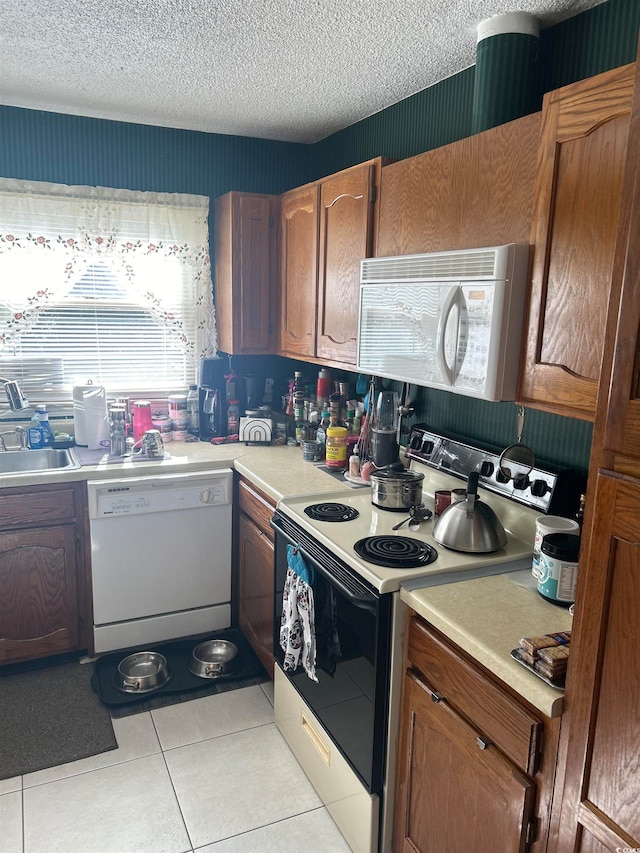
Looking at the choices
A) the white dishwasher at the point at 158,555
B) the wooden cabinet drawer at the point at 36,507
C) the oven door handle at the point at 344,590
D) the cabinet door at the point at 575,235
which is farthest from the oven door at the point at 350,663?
the wooden cabinet drawer at the point at 36,507

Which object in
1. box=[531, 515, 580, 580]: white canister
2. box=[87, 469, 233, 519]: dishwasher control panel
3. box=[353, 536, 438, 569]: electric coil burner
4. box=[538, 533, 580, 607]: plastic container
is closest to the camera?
box=[538, 533, 580, 607]: plastic container

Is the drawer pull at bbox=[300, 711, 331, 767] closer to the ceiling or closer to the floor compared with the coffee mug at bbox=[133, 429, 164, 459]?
closer to the floor

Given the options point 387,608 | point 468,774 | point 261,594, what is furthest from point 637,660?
point 261,594

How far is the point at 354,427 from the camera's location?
2842 mm

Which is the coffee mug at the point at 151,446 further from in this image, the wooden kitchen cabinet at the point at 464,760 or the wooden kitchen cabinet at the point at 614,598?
the wooden kitchen cabinet at the point at 614,598

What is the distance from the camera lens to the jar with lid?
267 centimetres

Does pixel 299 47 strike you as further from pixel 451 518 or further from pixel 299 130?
pixel 451 518

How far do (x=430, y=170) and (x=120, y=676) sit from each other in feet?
7.48

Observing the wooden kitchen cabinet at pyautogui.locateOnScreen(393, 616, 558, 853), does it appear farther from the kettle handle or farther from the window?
the window

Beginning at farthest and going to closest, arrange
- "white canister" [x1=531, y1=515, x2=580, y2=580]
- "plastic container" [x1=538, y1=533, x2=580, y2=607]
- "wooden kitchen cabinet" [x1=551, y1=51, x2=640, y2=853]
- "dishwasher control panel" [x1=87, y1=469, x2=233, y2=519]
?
"dishwasher control panel" [x1=87, y1=469, x2=233, y2=519] → "white canister" [x1=531, y1=515, x2=580, y2=580] → "plastic container" [x1=538, y1=533, x2=580, y2=607] → "wooden kitchen cabinet" [x1=551, y1=51, x2=640, y2=853]

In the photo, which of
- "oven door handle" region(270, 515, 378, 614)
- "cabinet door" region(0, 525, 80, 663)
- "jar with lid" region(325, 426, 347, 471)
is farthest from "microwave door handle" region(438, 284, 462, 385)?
"cabinet door" region(0, 525, 80, 663)

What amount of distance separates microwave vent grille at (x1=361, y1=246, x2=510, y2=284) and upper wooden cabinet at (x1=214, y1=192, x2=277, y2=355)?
981mm

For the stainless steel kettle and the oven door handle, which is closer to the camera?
the oven door handle

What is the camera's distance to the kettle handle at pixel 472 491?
1.79 metres
